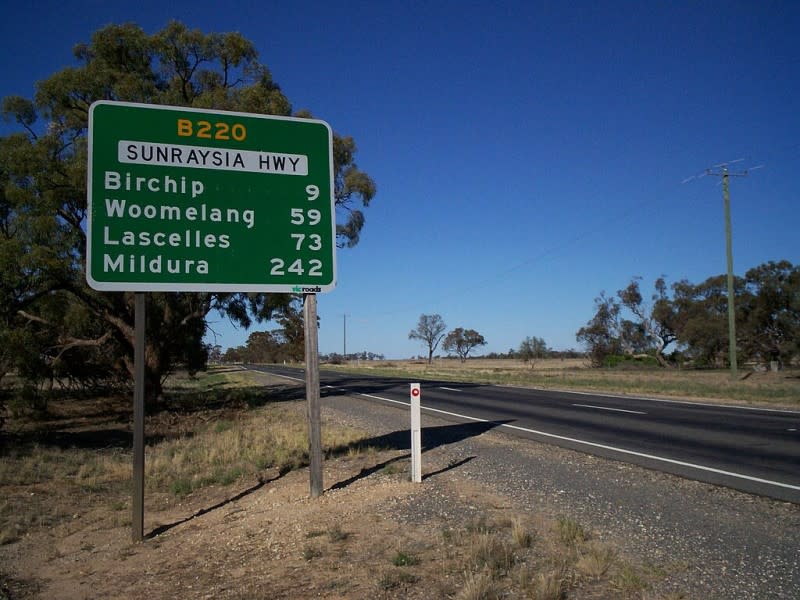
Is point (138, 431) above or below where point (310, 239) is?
below

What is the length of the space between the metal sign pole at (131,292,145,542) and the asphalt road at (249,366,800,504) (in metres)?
6.75

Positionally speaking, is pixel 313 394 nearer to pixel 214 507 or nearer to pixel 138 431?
pixel 214 507

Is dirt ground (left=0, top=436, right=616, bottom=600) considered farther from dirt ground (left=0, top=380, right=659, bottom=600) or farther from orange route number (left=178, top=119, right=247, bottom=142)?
orange route number (left=178, top=119, right=247, bottom=142)

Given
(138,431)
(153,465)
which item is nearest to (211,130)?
(138,431)

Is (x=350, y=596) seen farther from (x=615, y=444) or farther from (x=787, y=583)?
(x=615, y=444)

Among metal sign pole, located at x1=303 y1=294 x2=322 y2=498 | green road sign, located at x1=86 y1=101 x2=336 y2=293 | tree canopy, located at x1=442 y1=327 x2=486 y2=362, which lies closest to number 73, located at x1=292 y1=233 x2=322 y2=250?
green road sign, located at x1=86 y1=101 x2=336 y2=293

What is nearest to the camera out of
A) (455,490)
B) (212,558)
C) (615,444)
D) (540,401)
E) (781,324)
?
(212,558)

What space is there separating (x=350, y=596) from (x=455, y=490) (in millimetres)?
3333

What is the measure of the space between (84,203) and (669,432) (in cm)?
1595

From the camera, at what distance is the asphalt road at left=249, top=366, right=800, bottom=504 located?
8.66m

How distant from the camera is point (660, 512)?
649cm

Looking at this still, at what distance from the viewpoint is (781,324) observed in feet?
172

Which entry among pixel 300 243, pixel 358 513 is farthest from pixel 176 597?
pixel 300 243

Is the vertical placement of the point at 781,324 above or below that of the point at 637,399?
above
